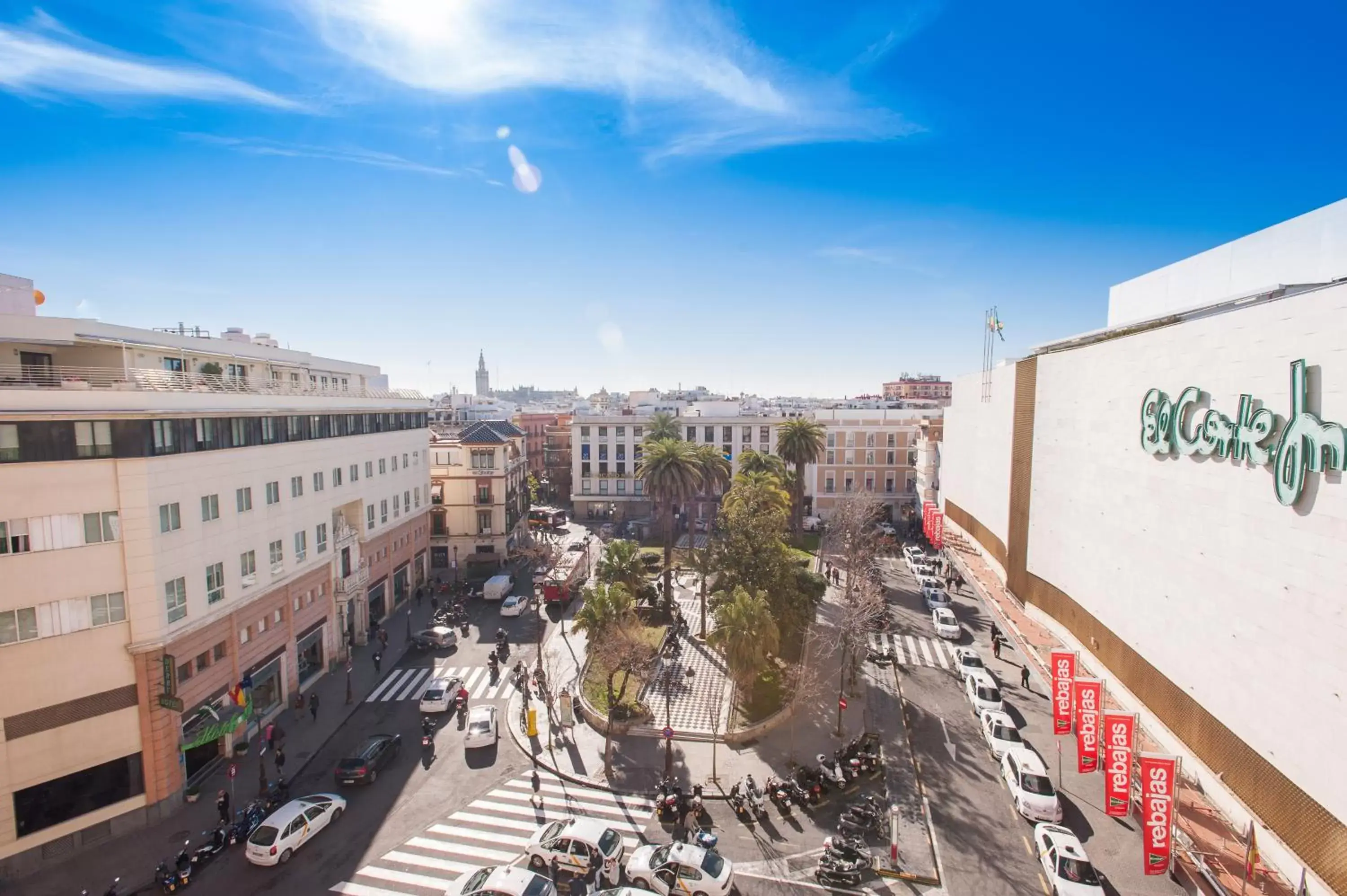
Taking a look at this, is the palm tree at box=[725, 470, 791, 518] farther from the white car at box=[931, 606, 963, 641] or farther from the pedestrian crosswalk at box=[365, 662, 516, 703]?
the pedestrian crosswalk at box=[365, 662, 516, 703]

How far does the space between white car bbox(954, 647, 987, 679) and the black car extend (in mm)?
29003

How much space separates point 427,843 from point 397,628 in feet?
80.9

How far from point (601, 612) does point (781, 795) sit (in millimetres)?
11353

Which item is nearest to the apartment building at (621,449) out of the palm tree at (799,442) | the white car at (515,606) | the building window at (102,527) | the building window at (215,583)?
the palm tree at (799,442)

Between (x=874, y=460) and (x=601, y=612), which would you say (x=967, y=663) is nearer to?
(x=601, y=612)

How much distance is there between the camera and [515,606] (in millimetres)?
47250

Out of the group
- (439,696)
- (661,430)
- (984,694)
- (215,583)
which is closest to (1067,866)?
(984,694)

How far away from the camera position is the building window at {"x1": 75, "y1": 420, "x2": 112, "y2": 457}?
22744mm

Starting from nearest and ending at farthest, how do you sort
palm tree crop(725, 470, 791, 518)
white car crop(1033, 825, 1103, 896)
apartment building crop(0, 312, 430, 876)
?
white car crop(1033, 825, 1103, 896) < apartment building crop(0, 312, 430, 876) < palm tree crop(725, 470, 791, 518)

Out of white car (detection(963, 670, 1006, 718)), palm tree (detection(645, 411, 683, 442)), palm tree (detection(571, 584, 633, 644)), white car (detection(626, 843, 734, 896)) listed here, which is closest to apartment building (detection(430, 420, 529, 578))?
palm tree (detection(645, 411, 683, 442))

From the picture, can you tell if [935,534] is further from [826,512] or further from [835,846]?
[835,846]

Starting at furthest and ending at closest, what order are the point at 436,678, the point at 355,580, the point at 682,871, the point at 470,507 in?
the point at 470,507 → the point at 355,580 → the point at 436,678 → the point at 682,871

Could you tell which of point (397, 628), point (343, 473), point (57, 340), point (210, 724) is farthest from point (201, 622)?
point (397, 628)

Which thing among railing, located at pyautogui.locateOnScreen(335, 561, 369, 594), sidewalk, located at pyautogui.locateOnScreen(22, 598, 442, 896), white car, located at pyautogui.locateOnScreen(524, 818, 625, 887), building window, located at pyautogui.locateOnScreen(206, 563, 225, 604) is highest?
building window, located at pyautogui.locateOnScreen(206, 563, 225, 604)
